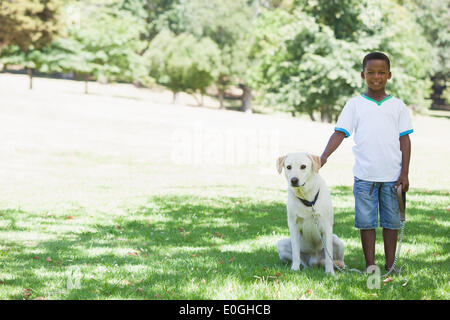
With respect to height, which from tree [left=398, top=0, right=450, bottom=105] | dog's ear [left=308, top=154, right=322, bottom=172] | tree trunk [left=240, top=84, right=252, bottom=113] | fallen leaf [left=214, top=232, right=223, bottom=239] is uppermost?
tree [left=398, top=0, right=450, bottom=105]

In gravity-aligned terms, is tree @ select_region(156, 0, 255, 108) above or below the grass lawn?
above

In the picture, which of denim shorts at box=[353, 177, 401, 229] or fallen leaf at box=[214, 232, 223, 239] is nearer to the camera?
denim shorts at box=[353, 177, 401, 229]

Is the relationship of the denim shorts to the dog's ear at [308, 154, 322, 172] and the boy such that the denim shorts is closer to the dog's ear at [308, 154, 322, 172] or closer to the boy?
the boy

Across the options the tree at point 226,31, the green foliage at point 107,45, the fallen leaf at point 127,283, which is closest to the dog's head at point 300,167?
the fallen leaf at point 127,283

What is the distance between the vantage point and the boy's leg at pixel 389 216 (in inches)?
208

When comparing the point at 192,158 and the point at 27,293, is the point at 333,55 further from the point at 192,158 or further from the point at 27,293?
the point at 27,293

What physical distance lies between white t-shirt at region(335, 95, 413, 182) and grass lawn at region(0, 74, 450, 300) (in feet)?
3.43

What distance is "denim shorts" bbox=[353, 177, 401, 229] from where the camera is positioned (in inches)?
209

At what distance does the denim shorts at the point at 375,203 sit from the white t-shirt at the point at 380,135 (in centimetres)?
9

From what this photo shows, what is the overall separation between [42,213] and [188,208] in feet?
9.44

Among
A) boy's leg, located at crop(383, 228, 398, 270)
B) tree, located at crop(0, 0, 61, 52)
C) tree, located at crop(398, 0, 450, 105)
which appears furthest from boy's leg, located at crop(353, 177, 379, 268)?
tree, located at crop(398, 0, 450, 105)

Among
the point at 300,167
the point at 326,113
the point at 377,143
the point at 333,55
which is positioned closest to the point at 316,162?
the point at 300,167

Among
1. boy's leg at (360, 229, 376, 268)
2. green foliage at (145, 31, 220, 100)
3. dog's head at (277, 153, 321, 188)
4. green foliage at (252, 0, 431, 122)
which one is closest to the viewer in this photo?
dog's head at (277, 153, 321, 188)

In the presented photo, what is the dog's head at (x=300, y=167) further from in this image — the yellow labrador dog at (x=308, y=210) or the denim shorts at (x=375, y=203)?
the denim shorts at (x=375, y=203)
